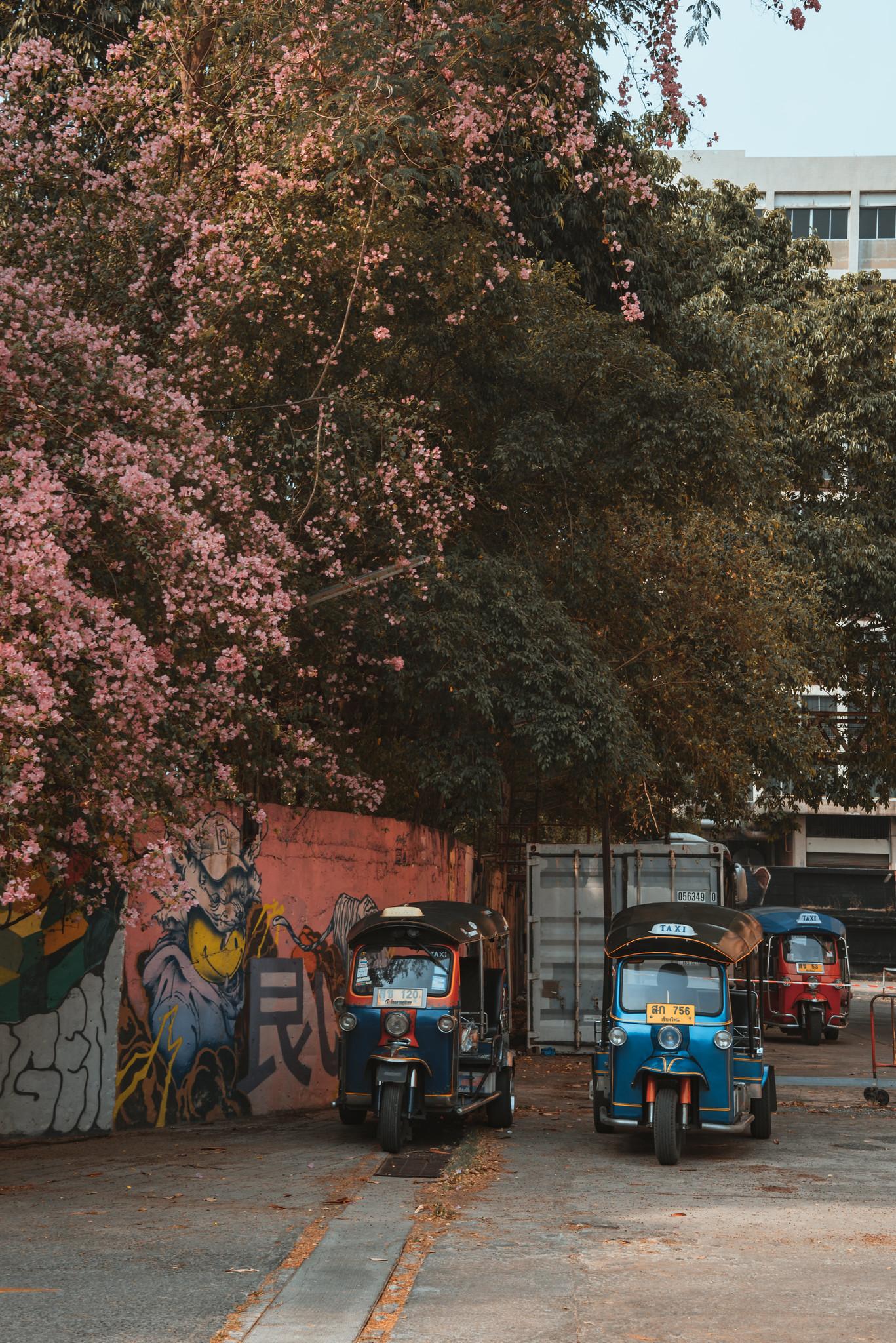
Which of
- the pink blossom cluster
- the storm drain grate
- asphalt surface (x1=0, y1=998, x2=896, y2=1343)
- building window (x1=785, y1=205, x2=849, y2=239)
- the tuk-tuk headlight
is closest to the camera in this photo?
asphalt surface (x1=0, y1=998, x2=896, y2=1343)

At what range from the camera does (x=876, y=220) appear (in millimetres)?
57094

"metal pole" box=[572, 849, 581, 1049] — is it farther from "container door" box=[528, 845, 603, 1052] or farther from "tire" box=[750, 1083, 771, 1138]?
"tire" box=[750, 1083, 771, 1138]

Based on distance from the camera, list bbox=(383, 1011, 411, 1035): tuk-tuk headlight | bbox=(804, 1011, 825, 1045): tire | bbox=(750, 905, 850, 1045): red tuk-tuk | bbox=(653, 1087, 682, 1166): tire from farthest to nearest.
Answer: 1. bbox=(750, 905, 850, 1045): red tuk-tuk
2. bbox=(804, 1011, 825, 1045): tire
3. bbox=(383, 1011, 411, 1035): tuk-tuk headlight
4. bbox=(653, 1087, 682, 1166): tire

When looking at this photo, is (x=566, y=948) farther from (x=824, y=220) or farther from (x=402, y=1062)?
(x=824, y=220)

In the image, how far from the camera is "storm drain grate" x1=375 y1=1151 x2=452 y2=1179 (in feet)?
35.6

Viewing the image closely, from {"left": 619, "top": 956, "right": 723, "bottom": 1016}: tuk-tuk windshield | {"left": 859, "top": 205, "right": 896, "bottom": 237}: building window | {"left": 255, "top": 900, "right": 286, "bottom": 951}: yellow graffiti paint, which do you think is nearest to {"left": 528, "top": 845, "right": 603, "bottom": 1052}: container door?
{"left": 255, "top": 900, "right": 286, "bottom": 951}: yellow graffiti paint

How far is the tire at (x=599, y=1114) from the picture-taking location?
40.4 feet

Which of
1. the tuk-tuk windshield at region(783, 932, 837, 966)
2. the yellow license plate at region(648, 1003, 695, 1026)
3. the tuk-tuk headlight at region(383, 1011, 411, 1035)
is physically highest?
the tuk-tuk windshield at region(783, 932, 837, 966)

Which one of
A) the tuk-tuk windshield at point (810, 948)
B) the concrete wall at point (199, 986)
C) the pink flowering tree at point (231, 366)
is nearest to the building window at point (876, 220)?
the tuk-tuk windshield at point (810, 948)

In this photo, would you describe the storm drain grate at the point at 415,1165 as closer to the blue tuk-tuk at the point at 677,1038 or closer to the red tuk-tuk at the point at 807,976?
the blue tuk-tuk at the point at 677,1038

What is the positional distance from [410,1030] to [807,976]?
14231 mm

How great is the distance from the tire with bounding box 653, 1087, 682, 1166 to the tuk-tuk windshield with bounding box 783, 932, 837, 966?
1380cm

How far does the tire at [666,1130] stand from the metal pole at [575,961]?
806 cm

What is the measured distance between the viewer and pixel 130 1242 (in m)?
8.27
